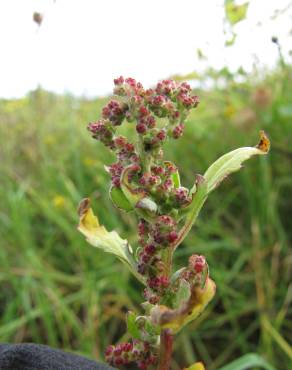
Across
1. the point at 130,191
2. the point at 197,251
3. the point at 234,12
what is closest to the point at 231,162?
the point at 130,191

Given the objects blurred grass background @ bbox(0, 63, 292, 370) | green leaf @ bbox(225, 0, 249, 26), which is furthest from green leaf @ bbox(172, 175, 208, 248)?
blurred grass background @ bbox(0, 63, 292, 370)

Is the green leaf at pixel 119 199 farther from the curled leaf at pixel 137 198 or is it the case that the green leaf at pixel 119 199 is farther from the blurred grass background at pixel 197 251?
the blurred grass background at pixel 197 251

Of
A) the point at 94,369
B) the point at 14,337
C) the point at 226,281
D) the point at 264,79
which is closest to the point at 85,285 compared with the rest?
the point at 14,337

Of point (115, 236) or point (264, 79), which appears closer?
point (115, 236)

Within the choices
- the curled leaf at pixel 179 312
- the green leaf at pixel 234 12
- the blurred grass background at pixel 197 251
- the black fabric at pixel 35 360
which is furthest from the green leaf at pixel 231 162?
the blurred grass background at pixel 197 251

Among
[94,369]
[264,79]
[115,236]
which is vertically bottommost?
[94,369]

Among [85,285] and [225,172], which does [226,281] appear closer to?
[85,285]

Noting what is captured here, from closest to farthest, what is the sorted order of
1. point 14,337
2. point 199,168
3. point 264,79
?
point 14,337 < point 199,168 < point 264,79

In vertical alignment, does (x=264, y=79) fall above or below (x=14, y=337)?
above
